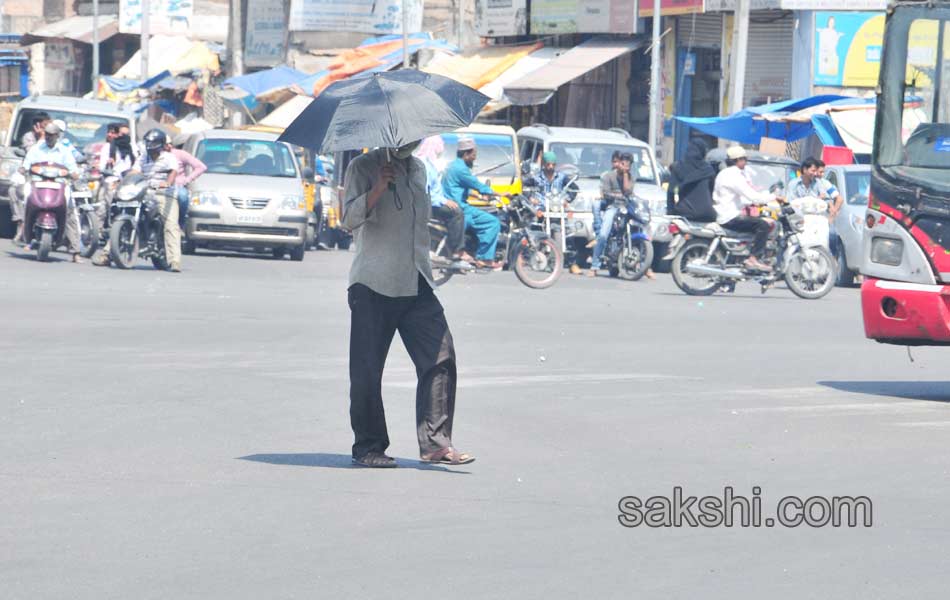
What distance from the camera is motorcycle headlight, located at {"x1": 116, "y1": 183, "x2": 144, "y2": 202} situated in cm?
1955

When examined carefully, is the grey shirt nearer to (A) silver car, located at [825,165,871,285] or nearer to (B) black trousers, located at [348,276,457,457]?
(B) black trousers, located at [348,276,457,457]

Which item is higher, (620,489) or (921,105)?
(921,105)

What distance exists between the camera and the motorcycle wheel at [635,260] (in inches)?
853

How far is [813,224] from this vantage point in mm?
21578

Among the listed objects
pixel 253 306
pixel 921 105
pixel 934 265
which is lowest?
pixel 253 306

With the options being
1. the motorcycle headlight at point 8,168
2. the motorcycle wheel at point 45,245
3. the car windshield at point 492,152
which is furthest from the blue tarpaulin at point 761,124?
the motorcycle wheel at point 45,245

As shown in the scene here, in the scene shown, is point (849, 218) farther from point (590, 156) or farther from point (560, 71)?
point (560, 71)

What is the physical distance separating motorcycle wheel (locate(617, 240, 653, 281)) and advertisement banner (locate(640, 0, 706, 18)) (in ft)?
38.6

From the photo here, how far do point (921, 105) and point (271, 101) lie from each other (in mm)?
34208

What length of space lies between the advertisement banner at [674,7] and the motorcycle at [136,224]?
50.5 feet

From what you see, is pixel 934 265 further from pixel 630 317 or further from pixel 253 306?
pixel 253 306

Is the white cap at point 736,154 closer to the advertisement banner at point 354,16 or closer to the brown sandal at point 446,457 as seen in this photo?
the brown sandal at point 446,457

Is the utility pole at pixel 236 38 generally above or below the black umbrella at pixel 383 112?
above

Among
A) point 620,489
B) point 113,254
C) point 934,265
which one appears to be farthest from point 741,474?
point 113,254
